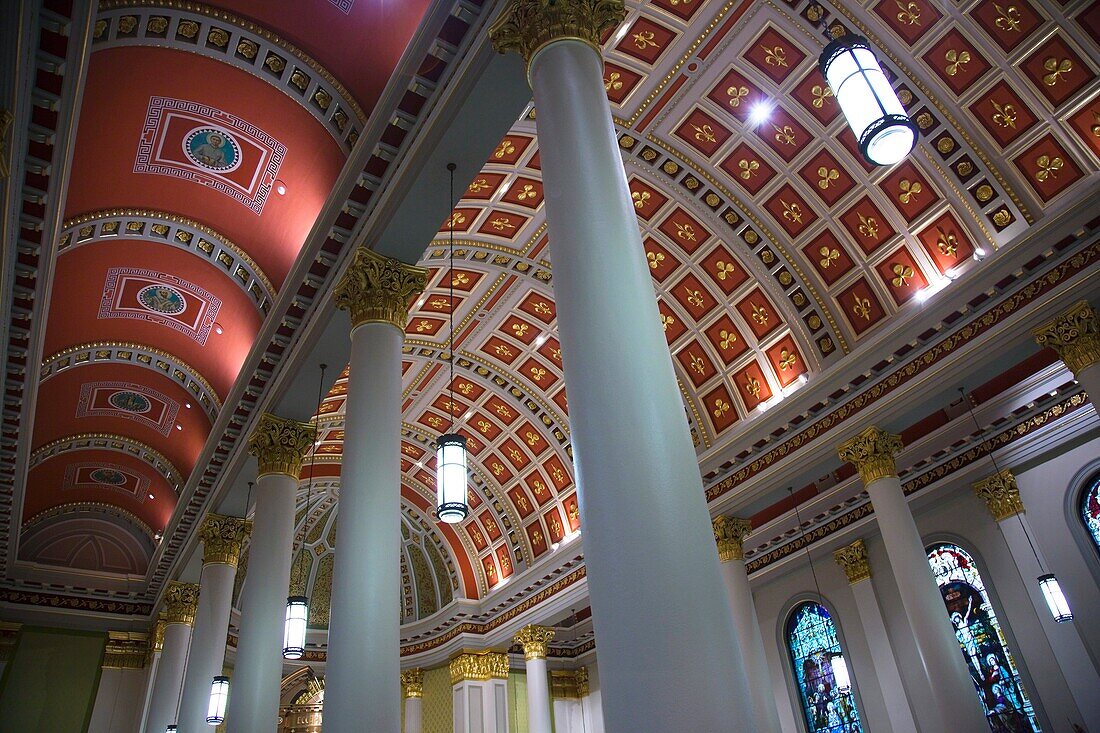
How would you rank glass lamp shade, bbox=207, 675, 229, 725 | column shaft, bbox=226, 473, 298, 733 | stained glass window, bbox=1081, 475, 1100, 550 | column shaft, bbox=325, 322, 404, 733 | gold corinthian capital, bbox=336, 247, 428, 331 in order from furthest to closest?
stained glass window, bbox=1081, 475, 1100, 550, glass lamp shade, bbox=207, 675, 229, 725, column shaft, bbox=226, 473, 298, 733, gold corinthian capital, bbox=336, 247, 428, 331, column shaft, bbox=325, 322, 404, 733

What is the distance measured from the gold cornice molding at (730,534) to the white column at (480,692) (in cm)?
808

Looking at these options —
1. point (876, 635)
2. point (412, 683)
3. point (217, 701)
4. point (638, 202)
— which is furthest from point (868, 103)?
point (412, 683)

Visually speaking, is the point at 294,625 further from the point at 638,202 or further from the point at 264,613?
the point at 638,202

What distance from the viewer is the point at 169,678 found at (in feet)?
44.0

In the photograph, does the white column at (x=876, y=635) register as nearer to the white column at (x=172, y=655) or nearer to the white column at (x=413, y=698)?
the white column at (x=413, y=698)

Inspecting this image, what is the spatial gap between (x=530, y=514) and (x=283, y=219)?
9.71 meters

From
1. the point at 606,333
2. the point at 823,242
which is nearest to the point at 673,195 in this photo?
the point at 823,242

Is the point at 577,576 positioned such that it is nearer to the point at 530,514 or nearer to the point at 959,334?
the point at 530,514

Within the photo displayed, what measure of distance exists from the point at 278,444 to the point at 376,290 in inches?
132

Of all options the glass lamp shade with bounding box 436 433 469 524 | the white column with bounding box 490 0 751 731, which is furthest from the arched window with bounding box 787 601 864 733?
the white column with bounding box 490 0 751 731

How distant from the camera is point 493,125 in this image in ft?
21.6

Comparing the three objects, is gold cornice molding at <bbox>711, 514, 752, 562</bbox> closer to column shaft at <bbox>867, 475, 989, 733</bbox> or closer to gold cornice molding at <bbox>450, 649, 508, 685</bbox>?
column shaft at <bbox>867, 475, 989, 733</bbox>

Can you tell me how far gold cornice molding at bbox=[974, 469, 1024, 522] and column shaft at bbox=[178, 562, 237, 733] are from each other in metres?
12.8

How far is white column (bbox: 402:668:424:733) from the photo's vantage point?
59.1ft
